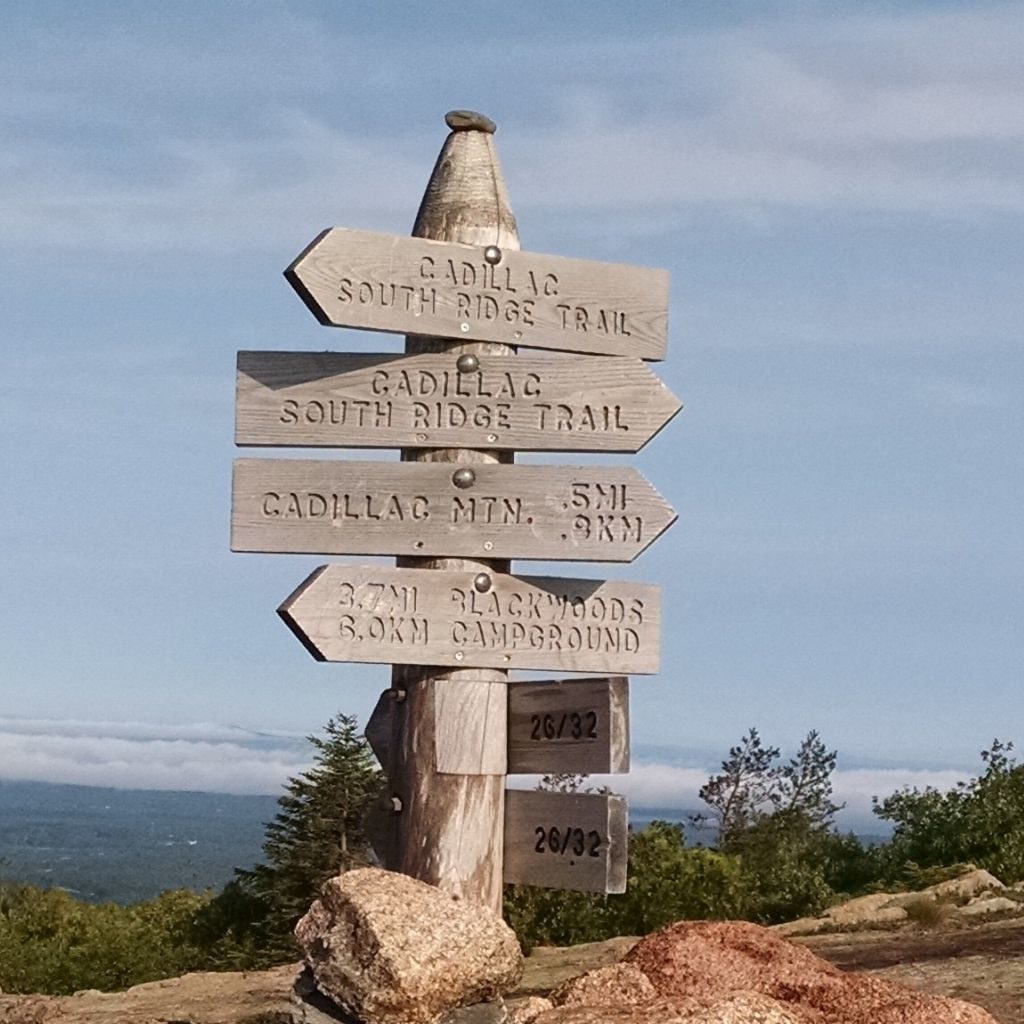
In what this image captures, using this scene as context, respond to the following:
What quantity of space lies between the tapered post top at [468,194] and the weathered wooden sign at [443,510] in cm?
157

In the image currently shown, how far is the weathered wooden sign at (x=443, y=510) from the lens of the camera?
11180mm

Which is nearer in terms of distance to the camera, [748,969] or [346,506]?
[748,969]

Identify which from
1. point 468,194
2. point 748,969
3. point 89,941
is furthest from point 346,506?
point 89,941

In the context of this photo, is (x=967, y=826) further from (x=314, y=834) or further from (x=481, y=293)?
(x=481, y=293)

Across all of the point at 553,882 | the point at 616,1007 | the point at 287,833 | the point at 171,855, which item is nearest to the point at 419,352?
the point at 553,882

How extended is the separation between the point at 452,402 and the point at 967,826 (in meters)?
13.1

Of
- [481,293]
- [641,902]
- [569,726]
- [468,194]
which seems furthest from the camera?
[641,902]

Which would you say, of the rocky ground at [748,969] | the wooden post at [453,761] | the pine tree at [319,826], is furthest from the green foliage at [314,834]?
the wooden post at [453,761]

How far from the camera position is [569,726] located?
11.2 meters

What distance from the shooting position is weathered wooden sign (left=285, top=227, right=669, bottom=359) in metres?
11.2

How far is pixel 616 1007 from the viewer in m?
9.28

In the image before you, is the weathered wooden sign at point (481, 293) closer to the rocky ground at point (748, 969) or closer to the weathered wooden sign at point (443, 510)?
the weathered wooden sign at point (443, 510)

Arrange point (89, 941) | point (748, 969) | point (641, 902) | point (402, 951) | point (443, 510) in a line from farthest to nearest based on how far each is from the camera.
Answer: point (89, 941), point (641, 902), point (443, 510), point (748, 969), point (402, 951)

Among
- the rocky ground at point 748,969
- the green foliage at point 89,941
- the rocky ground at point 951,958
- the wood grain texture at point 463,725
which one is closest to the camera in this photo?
the rocky ground at point 748,969
